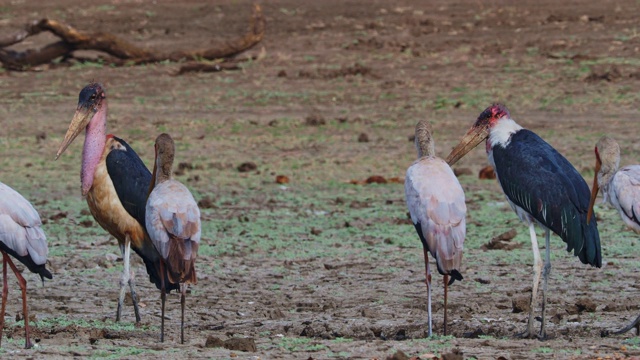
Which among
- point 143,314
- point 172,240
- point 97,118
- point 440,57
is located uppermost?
point 440,57

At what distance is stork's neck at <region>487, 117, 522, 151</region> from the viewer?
670cm

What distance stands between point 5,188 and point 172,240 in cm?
76

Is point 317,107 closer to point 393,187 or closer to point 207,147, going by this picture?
point 207,147

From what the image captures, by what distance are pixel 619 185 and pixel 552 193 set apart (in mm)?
325

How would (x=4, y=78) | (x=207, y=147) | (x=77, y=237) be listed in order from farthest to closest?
(x=4, y=78) → (x=207, y=147) → (x=77, y=237)

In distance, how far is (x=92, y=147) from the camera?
7.30m

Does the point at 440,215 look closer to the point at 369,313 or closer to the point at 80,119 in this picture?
the point at 369,313

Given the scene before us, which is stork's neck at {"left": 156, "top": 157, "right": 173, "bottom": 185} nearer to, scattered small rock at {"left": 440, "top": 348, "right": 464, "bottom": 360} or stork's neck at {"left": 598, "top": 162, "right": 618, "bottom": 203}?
scattered small rock at {"left": 440, "top": 348, "right": 464, "bottom": 360}

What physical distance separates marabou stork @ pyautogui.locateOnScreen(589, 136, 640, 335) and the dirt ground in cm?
53

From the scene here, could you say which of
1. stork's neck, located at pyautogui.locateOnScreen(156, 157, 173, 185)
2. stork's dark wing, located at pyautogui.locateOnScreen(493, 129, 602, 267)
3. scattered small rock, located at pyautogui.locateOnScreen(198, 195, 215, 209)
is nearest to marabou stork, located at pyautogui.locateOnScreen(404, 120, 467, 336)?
stork's dark wing, located at pyautogui.locateOnScreen(493, 129, 602, 267)

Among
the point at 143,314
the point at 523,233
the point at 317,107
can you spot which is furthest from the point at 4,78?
the point at 143,314

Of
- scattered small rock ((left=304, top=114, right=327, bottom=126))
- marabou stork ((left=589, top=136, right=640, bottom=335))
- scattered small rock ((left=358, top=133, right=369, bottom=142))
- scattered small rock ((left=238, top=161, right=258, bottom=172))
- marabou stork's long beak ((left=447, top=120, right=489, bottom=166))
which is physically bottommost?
marabou stork ((left=589, top=136, right=640, bottom=335))

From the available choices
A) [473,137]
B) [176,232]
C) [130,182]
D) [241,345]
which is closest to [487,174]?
[473,137]

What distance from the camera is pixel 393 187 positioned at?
11305 millimetres
